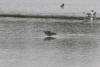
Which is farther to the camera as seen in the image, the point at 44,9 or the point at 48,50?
the point at 44,9

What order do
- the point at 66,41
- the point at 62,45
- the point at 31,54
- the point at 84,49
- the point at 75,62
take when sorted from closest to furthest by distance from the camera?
the point at 75,62, the point at 31,54, the point at 84,49, the point at 62,45, the point at 66,41

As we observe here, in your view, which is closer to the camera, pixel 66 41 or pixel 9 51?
pixel 9 51

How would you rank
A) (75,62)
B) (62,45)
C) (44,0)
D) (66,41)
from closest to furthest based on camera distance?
(75,62)
(62,45)
(66,41)
(44,0)

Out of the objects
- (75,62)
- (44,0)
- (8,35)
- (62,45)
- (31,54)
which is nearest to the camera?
(75,62)

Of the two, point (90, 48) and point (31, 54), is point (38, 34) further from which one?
point (31, 54)

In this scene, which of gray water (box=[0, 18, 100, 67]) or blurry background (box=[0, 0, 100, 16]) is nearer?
gray water (box=[0, 18, 100, 67])

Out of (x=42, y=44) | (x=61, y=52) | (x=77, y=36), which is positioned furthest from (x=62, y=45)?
(x=77, y=36)

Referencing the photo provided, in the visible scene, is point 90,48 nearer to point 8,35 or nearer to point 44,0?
point 8,35

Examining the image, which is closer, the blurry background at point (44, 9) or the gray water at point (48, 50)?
the gray water at point (48, 50)

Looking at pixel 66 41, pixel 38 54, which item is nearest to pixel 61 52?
pixel 38 54
